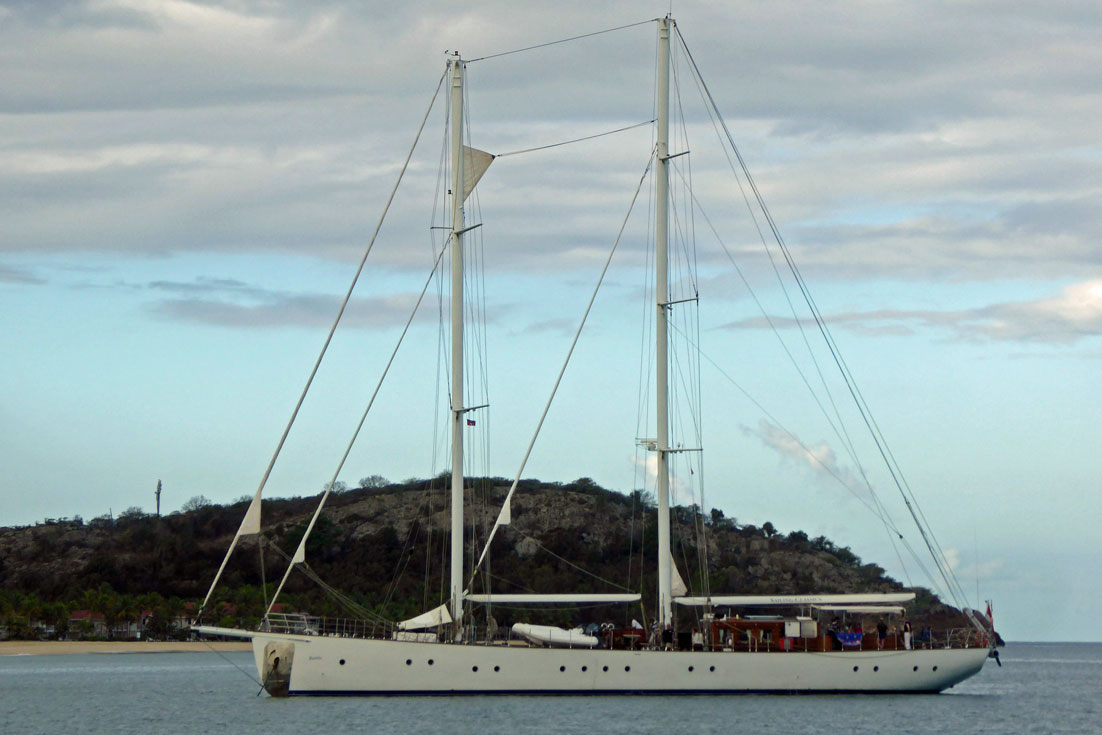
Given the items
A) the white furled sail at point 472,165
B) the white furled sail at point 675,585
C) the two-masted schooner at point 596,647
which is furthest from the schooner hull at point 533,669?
the white furled sail at point 472,165

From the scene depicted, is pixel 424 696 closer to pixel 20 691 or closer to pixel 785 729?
pixel 785 729

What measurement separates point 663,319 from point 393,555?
87.1m

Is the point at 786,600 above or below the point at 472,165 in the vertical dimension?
below

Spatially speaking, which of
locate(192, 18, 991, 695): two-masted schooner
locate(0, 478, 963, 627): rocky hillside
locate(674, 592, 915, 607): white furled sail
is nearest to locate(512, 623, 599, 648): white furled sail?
locate(192, 18, 991, 695): two-masted schooner

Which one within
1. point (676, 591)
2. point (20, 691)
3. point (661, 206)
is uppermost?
point (661, 206)

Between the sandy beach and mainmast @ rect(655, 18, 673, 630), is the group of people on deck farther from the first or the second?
the sandy beach

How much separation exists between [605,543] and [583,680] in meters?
88.5

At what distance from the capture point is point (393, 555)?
130125mm

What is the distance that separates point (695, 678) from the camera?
143 feet

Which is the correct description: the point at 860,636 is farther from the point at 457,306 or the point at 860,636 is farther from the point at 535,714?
the point at 457,306

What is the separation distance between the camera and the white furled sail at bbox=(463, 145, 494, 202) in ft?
153

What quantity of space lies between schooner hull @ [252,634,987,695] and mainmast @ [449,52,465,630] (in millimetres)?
2698

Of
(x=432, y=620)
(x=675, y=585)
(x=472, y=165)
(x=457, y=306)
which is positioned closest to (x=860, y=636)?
(x=675, y=585)

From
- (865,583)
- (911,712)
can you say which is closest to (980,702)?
(911,712)
